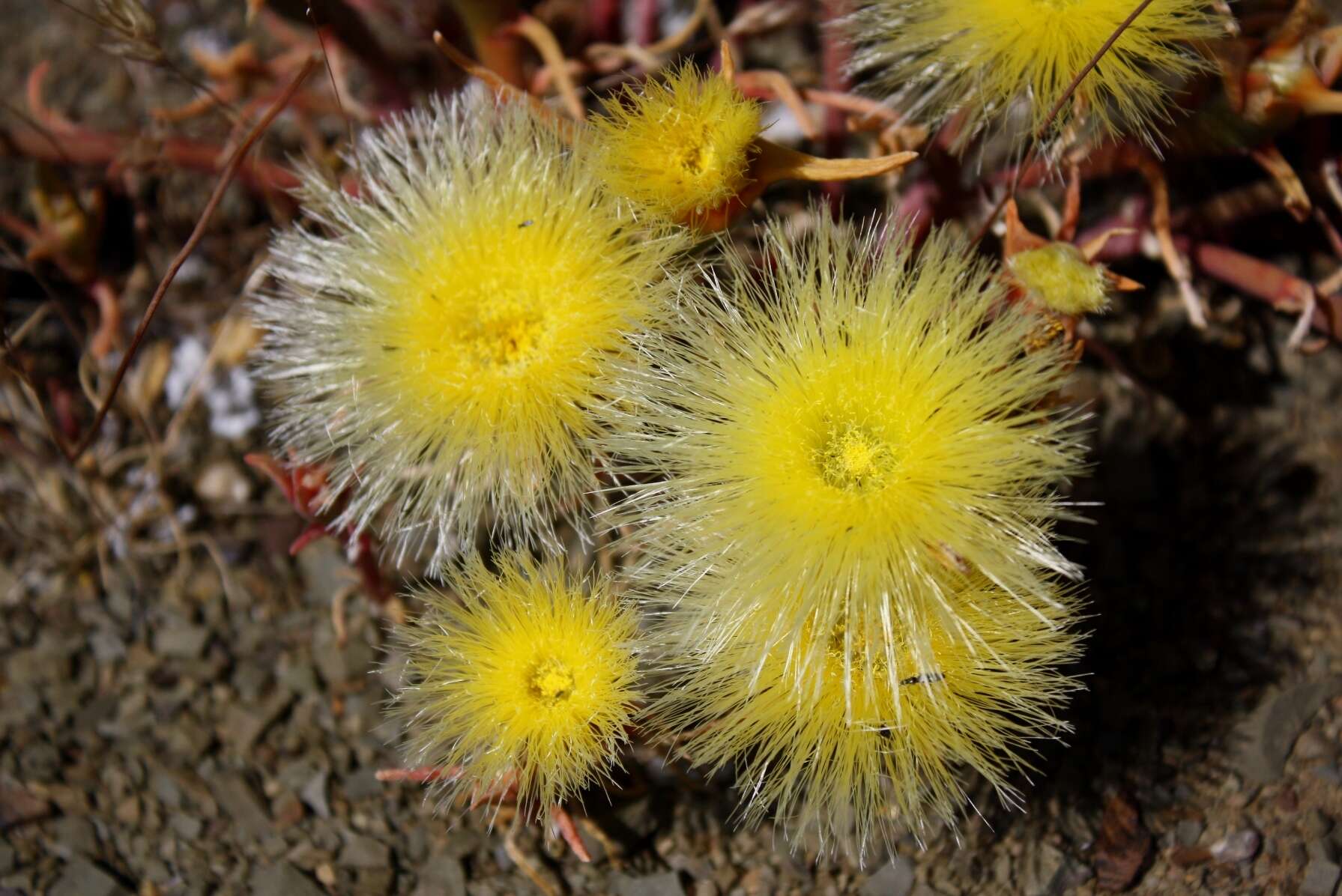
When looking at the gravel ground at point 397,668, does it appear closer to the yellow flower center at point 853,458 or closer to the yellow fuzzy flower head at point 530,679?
the yellow fuzzy flower head at point 530,679

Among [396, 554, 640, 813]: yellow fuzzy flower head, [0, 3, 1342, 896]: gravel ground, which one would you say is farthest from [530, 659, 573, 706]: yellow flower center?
[0, 3, 1342, 896]: gravel ground

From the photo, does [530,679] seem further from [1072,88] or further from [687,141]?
[1072,88]

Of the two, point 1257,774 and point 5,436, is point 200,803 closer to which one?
point 5,436

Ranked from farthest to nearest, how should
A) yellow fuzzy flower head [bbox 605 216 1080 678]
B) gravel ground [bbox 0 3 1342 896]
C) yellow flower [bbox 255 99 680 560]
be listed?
gravel ground [bbox 0 3 1342 896] < yellow flower [bbox 255 99 680 560] < yellow fuzzy flower head [bbox 605 216 1080 678]

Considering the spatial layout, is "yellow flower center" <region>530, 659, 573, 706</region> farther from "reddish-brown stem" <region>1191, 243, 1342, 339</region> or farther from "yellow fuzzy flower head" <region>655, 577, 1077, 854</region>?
"reddish-brown stem" <region>1191, 243, 1342, 339</region>

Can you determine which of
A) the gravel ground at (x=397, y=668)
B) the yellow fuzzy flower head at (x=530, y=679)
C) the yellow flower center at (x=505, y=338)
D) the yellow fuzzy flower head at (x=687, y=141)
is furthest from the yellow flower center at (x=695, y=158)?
the gravel ground at (x=397, y=668)

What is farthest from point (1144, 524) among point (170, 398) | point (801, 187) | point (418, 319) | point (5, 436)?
point (5, 436)

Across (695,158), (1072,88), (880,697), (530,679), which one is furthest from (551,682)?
(1072,88)
